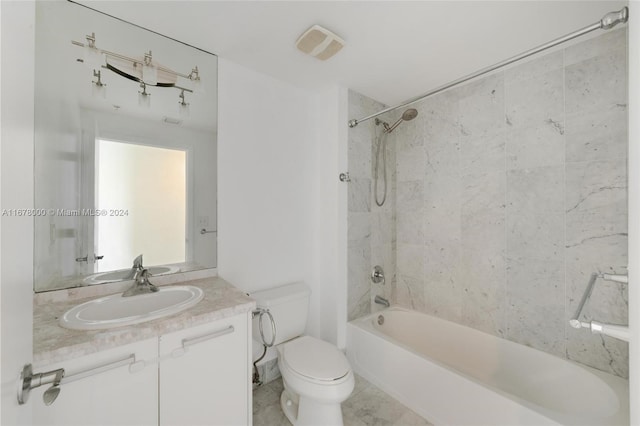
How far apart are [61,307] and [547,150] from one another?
9.23ft

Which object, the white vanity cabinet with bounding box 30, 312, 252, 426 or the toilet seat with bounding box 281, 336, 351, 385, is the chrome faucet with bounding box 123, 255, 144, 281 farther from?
the toilet seat with bounding box 281, 336, 351, 385

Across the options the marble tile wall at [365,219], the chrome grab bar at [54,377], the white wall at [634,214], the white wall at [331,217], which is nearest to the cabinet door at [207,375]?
the chrome grab bar at [54,377]

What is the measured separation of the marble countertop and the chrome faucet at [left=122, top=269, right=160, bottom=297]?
0.18 meters

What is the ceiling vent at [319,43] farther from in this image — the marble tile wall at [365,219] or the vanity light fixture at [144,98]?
the vanity light fixture at [144,98]

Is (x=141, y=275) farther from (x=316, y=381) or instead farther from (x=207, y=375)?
(x=316, y=381)

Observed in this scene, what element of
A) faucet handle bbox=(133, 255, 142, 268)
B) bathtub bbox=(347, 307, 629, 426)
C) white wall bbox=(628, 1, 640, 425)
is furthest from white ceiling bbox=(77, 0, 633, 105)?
bathtub bbox=(347, 307, 629, 426)

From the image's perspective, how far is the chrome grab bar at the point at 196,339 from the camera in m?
1.02

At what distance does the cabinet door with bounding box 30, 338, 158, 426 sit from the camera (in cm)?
82

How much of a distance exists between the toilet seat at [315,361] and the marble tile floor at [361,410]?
1.36ft

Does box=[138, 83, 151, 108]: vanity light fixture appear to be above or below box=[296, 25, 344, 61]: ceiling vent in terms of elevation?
below

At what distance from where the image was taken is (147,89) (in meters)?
1.47

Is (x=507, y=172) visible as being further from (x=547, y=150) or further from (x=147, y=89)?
(x=147, y=89)

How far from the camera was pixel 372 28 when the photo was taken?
1438 millimetres

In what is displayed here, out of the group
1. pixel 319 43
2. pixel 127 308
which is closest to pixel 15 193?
pixel 127 308
